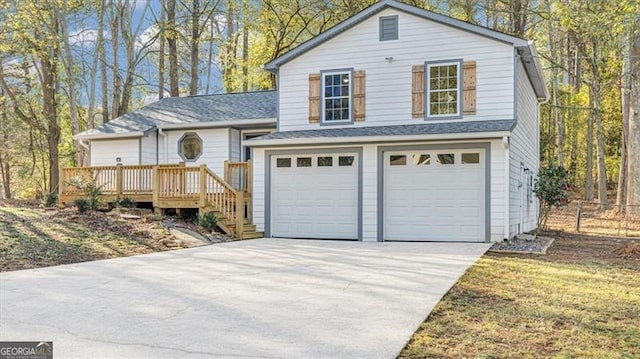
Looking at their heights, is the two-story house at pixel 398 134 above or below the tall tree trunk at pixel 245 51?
below

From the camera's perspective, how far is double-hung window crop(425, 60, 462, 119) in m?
12.4

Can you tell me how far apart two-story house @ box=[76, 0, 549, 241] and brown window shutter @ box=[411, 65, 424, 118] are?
0.08 feet

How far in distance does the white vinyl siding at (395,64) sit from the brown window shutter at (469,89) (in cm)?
12

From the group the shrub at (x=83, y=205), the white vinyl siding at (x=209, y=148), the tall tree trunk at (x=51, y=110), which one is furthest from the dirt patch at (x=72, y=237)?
the tall tree trunk at (x=51, y=110)

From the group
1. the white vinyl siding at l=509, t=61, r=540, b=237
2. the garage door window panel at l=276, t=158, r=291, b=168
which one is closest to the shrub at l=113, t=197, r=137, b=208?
the garage door window panel at l=276, t=158, r=291, b=168

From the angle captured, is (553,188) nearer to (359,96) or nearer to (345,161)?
(345,161)

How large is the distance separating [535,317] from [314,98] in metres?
9.70

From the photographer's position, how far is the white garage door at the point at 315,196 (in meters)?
12.6

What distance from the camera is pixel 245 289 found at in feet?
20.0

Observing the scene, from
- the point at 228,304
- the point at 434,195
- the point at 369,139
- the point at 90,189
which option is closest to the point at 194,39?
the point at 90,189

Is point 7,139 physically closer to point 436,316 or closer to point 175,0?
point 175,0

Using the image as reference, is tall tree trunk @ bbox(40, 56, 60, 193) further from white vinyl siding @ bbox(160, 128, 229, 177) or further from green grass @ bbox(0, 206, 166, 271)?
green grass @ bbox(0, 206, 166, 271)

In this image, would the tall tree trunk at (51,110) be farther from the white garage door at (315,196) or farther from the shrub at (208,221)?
the white garage door at (315,196)

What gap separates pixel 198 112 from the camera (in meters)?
16.8
